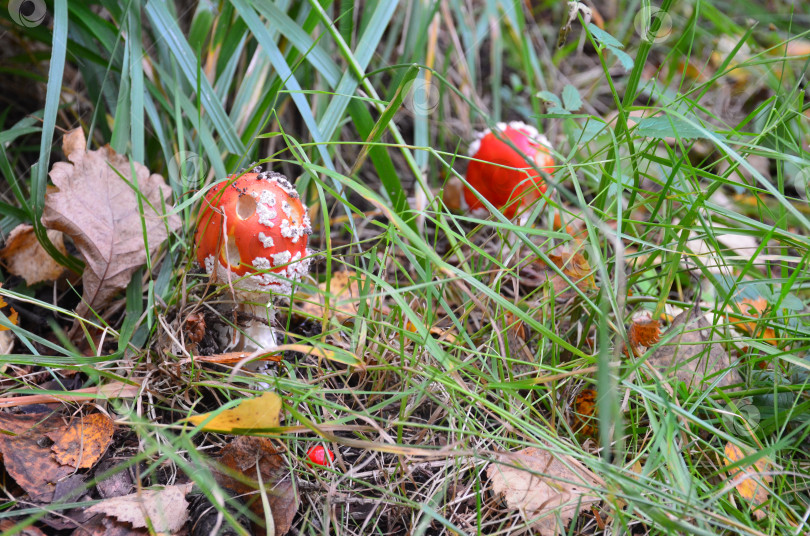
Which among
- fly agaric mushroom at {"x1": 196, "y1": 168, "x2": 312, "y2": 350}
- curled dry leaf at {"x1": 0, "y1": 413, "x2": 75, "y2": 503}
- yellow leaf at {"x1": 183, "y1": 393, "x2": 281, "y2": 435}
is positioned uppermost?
fly agaric mushroom at {"x1": 196, "y1": 168, "x2": 312, "y2": 350}

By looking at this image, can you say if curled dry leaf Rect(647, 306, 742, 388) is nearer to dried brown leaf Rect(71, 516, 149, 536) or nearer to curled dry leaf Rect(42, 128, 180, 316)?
dried brown leaf Rect(71, 516, 149, 536)

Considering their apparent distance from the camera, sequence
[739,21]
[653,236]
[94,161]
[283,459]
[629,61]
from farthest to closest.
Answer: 1. [739,21]
2. [653,236]
3. [94,161]
4. [629,61]
5. [283,459]

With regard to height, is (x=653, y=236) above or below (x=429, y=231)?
above

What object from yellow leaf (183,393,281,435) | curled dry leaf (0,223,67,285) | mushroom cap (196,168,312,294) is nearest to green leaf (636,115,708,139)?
mushroom cap (196,168,312,294)

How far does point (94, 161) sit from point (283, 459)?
0.98 m

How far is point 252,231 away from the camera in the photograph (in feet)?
4.54

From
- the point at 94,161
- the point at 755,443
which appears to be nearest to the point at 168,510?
the point at 94,161

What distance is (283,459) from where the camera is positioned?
4.09 ft

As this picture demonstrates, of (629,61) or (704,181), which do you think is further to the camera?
(704,181)

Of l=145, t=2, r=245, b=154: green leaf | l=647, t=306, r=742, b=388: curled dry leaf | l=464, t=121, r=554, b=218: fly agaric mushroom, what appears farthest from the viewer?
l=464, t=121, r=554, b=218: fly agaric mushroom

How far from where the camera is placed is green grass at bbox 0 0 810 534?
3.93ft

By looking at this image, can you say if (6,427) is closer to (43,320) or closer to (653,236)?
(43,320)

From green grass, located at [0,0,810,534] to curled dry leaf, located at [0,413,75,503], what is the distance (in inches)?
2.1

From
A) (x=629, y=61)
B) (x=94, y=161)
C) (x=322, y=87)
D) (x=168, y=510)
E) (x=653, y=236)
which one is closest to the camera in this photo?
(x=168, y=510)
